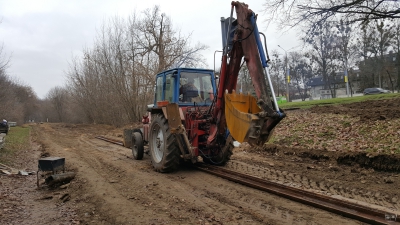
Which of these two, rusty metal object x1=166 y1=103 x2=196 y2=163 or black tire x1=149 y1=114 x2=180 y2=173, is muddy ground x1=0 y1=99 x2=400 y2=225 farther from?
rusty metal object x1=166 y1=103 x2=196 y2=163

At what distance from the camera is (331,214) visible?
4.41 meters

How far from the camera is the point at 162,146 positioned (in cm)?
810

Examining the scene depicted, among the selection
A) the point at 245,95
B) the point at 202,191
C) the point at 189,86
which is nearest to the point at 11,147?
the point at 189,86

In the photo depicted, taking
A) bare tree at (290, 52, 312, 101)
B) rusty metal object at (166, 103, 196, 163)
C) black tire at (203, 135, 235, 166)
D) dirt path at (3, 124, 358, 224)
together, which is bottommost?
dirt path at (3, 124, 358, 224)

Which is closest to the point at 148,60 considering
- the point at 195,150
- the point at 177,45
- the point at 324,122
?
the point at 177,45

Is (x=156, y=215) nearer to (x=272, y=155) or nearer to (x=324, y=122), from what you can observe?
(x=272, y=155)

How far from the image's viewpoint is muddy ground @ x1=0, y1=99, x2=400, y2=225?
4.61m

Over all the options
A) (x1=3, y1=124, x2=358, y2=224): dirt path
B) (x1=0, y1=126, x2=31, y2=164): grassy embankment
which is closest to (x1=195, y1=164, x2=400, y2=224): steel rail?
(x1=3, y1=124, x2=358, y2=224): dirt path

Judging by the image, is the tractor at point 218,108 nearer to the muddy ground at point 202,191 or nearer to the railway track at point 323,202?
the muddy ground at point 202,191

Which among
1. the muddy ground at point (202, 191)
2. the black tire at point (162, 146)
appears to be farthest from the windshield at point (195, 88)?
the muddy ground at point (202, 191)

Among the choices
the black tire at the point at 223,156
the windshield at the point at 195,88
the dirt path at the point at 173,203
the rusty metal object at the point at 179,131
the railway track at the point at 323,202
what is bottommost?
the dirt path at the point at 173,203

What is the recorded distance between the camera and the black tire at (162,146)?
7.49 metres

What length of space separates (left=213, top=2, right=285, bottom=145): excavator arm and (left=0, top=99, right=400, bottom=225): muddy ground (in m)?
1.19

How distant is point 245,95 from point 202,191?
199cm
